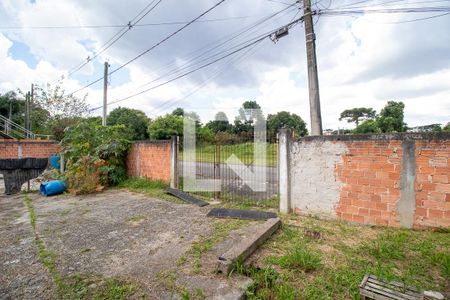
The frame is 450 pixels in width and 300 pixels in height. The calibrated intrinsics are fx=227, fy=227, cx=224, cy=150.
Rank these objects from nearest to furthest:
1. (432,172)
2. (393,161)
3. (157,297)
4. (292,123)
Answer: (157,297) → (432,172) → (393,161) → (292,123)

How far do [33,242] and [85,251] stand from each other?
997mm

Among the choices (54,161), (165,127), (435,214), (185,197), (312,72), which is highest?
(165,127)

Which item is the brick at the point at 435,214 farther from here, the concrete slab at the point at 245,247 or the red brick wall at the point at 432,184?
the concrete slab at the point at 245,247

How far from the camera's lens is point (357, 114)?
56.0 m

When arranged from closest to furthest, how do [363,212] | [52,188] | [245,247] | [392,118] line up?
[245,247]
[363,212]
[52,188]
[392,118]

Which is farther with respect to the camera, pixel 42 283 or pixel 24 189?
pixel 24 189

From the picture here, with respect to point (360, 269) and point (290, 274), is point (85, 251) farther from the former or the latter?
point (360, 269)

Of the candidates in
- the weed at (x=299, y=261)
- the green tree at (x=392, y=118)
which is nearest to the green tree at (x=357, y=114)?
the green tree at (x=392, y=118)

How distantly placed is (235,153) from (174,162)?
2.16m

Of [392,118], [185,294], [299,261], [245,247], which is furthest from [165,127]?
[392,118]

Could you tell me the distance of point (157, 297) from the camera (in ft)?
7.03

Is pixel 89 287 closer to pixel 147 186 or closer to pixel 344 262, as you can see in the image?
pixel 344 262

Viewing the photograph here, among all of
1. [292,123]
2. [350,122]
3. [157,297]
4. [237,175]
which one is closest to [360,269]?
[157,297]

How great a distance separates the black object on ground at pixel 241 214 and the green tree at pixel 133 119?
34.3 meters
